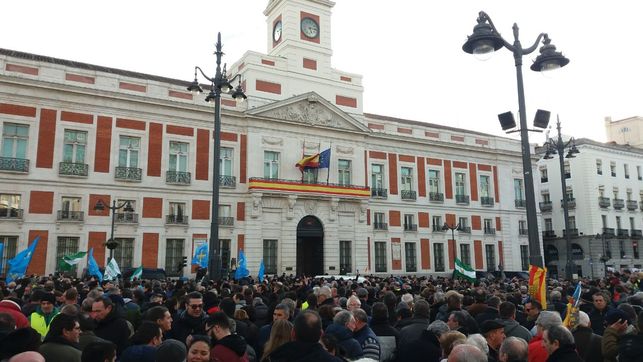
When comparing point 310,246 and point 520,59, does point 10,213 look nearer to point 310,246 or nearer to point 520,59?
point 310,246

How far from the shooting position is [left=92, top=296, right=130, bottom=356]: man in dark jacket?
6.16m

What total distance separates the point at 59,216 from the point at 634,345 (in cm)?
2900

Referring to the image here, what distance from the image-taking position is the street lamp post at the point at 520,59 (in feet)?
34.4

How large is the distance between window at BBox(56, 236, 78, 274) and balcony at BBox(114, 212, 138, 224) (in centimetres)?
242

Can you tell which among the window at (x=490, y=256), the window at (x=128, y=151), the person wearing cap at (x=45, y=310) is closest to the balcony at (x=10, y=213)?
the window at (x=128, y=151)

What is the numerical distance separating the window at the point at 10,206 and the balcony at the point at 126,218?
191 inches

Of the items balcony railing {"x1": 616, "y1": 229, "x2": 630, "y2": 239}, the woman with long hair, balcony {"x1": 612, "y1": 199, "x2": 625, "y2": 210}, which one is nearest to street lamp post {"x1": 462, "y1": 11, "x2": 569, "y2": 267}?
the woman with long hair

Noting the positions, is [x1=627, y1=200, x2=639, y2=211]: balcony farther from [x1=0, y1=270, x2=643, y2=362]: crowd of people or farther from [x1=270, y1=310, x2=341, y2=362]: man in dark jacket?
[x1=270, y1=310, x2=341, y2=362]: man in dark jacket

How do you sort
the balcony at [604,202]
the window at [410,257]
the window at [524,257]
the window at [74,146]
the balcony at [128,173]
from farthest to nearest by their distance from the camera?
the balcony at [604,202], the window at [524,257], the window at [410,257], the balcony at [128,173], the window at [74,146]

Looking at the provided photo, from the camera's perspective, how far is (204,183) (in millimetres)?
32906

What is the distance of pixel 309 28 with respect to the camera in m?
38.8

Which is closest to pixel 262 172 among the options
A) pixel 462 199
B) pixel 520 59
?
pixel 462 199

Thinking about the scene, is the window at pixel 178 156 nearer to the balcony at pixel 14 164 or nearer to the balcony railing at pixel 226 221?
the balcony railing at pixel 226 221

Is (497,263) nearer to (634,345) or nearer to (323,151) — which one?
(323,151)
